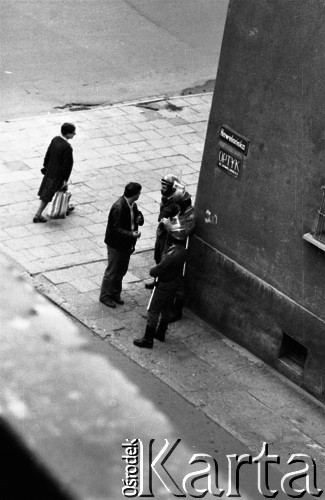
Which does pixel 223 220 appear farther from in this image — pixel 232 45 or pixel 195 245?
pixel 232 45

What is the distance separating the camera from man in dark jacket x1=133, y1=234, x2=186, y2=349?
12.1 metres

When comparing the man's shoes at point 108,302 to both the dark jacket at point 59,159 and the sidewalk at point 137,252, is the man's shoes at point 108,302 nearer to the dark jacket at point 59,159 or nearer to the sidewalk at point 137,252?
the sidewalk at point 137,252

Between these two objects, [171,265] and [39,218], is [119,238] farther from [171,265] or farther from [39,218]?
[39,218]

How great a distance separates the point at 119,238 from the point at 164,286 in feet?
2.93

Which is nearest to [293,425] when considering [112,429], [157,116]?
[112,429]

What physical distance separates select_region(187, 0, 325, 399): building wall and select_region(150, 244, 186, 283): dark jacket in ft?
2.24

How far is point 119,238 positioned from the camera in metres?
12.7

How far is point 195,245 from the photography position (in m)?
13.0

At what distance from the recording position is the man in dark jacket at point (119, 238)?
12.6m

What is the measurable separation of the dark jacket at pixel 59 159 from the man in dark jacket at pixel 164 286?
8.82 feet

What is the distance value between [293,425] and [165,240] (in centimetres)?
→ 253

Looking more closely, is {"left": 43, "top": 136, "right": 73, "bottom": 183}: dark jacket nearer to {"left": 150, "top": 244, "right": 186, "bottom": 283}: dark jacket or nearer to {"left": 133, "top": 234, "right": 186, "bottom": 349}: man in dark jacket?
{"left": 133, "top": 234, "right": 186, "bottom": 349}: man in dark jacket

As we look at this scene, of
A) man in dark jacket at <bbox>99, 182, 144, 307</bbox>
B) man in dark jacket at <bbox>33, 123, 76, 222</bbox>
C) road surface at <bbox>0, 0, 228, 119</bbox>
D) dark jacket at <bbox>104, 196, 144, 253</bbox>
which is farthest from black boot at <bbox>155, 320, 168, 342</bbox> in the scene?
road surface at <bbox>0, 0, 228, 119</bbox>

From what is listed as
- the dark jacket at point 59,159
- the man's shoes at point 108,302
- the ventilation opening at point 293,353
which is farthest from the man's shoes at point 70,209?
the ventilation opening at point 293,353
